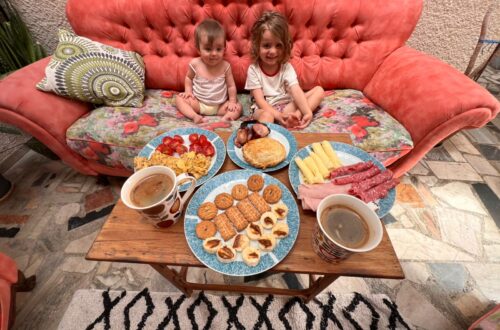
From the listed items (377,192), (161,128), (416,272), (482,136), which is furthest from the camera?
(482,136)

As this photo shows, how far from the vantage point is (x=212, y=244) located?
0.75m

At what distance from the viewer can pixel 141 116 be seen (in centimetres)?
151

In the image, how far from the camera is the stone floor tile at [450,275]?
1.26 m

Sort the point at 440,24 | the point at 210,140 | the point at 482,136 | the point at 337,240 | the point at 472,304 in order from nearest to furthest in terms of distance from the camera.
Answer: the point at 337,240, the point at 210,140, the point at 472,304, the point at 440,24, the point at 482,136

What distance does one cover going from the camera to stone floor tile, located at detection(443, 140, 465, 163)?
1960mm

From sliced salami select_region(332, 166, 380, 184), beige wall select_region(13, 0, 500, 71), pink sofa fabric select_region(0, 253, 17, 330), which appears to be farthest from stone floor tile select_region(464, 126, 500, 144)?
pink sofa fabric select_region(0, 253, 17, 330)

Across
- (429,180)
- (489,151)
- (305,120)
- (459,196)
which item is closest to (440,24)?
(489,151)

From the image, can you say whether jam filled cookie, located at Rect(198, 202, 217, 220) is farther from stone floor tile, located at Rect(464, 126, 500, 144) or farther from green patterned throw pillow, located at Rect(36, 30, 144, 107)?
stone floor tile, located at Rect(464, 126, 500, 144)

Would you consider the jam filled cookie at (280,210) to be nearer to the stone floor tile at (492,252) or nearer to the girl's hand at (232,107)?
the girl's hand at (232,107)

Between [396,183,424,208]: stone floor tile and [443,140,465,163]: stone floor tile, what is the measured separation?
0.63 metres

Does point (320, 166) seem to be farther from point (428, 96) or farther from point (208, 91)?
point (208, 91)

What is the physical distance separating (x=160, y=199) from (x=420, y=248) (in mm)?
1560

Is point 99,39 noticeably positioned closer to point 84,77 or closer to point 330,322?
point 84,77

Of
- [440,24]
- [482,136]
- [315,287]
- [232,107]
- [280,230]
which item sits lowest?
[482,136]
